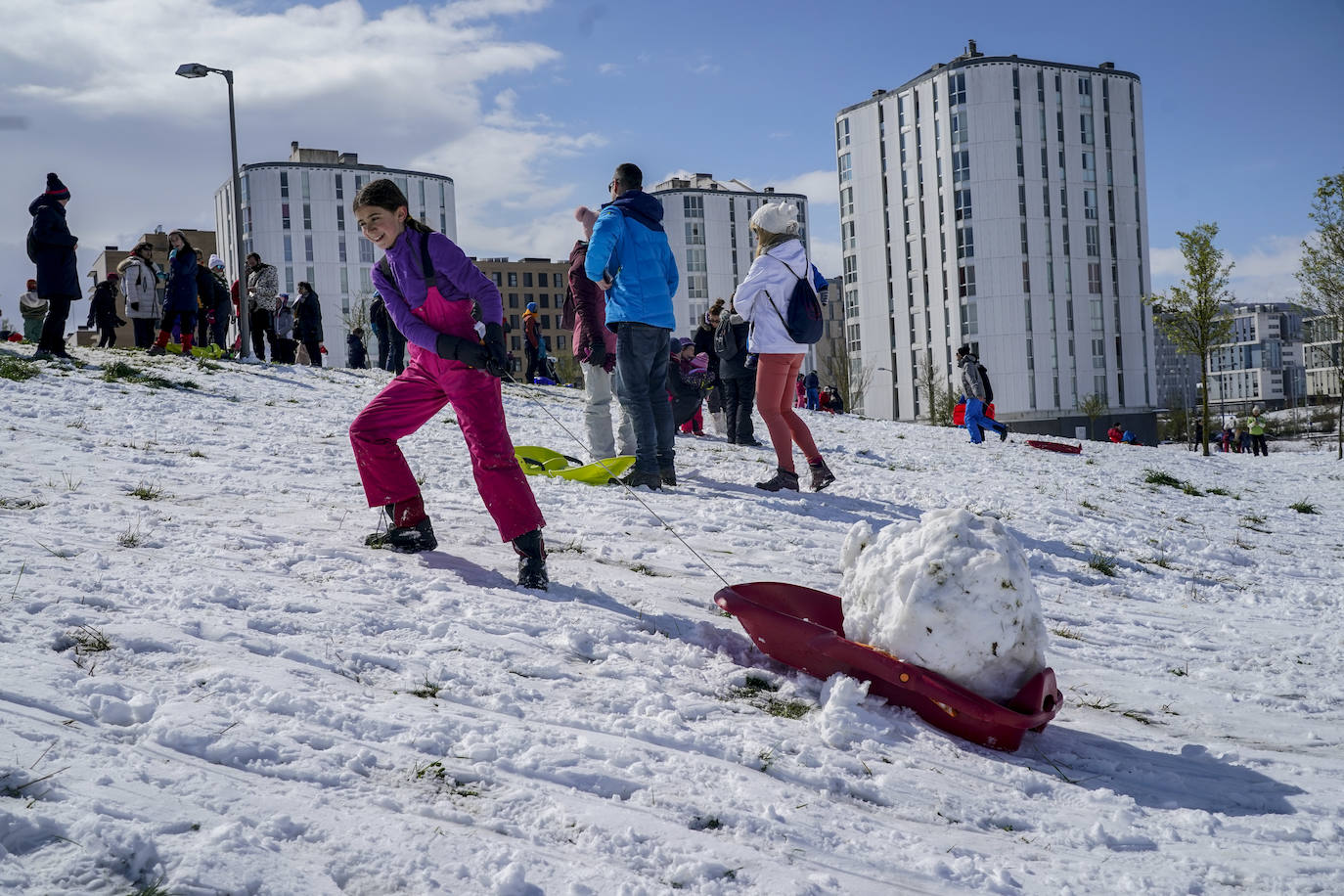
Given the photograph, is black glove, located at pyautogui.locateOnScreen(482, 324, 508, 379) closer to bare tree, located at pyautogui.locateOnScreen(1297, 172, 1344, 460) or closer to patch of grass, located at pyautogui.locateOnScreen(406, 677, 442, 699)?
patch of grass, located at pyautogui.locateOnScreen(406, 677, 442, 699)

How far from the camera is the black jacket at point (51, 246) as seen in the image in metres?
11.9

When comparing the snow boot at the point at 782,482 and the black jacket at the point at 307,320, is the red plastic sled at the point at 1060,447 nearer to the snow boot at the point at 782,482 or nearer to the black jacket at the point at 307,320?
the snow boot at the point at 782,482

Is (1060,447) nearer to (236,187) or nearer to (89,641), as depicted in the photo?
(89,641)

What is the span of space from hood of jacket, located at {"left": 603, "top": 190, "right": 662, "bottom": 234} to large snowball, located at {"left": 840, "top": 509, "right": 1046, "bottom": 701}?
4.17m

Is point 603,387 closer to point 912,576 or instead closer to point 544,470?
point 544,470

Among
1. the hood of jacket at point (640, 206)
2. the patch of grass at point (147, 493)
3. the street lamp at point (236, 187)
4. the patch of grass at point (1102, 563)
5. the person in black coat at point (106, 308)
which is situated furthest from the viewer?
the street lamp at point (236, 187)

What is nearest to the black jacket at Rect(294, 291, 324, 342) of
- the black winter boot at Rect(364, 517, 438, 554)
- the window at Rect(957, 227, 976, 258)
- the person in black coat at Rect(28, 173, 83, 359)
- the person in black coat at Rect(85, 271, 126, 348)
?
the person in black coat at Rect(85, 271, 126, 348)

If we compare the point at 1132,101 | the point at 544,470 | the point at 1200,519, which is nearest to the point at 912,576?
the point at 544,470

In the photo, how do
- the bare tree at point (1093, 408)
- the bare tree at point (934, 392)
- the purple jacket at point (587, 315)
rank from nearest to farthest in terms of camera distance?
the purple jacket at point (587, 315)
the bare tree at point (934, 392)
the bare tree at point (1093, 408)

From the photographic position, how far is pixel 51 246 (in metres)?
12.0

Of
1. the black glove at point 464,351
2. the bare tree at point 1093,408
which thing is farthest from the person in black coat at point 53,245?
the bare tree at point 1093,408

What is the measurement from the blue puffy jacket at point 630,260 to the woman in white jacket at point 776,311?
0.76 metres

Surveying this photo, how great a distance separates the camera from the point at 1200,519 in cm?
911

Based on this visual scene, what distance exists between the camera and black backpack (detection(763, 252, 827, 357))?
7.20 m
